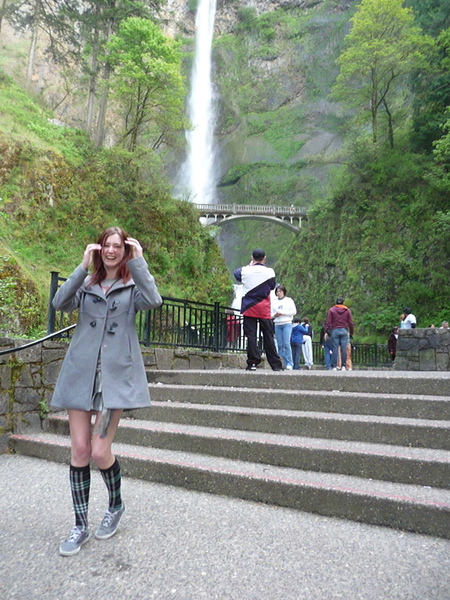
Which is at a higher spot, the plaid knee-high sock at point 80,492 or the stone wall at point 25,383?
the stone wall at point 25,383

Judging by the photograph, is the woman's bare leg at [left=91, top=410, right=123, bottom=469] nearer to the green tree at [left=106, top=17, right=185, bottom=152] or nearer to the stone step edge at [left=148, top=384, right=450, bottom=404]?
the stone step edge at [left=148, top=384, right=450, bottom=404]

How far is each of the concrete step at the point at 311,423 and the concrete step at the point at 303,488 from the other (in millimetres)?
594

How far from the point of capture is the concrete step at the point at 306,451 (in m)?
3.35

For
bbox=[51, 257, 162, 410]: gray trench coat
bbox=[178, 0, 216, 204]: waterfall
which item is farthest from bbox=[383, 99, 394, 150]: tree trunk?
bbox=[51, 257, 162, 410]: gray trench coat

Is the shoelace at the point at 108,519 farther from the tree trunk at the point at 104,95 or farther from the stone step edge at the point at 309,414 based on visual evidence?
the tree trunk at the point at 104,95

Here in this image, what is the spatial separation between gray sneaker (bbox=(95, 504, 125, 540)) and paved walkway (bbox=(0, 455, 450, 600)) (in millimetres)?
40

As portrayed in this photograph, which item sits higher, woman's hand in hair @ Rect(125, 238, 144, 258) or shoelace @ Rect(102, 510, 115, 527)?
woman's hand in hair @ Rect(125, 238, 144, 258)

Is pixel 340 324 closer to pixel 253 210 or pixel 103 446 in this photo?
pixel 103 446

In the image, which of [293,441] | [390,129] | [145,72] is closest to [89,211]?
[145,72]

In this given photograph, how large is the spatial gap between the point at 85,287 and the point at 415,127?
28337 mm

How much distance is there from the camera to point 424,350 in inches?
444

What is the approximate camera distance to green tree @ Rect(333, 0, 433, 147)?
2694cm

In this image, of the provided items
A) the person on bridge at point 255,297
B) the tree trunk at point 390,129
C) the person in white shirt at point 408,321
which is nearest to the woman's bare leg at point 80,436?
the person on bridge at point 255,297

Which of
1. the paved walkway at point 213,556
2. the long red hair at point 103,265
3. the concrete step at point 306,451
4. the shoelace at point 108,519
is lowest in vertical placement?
the paved walkway at point 213,556
